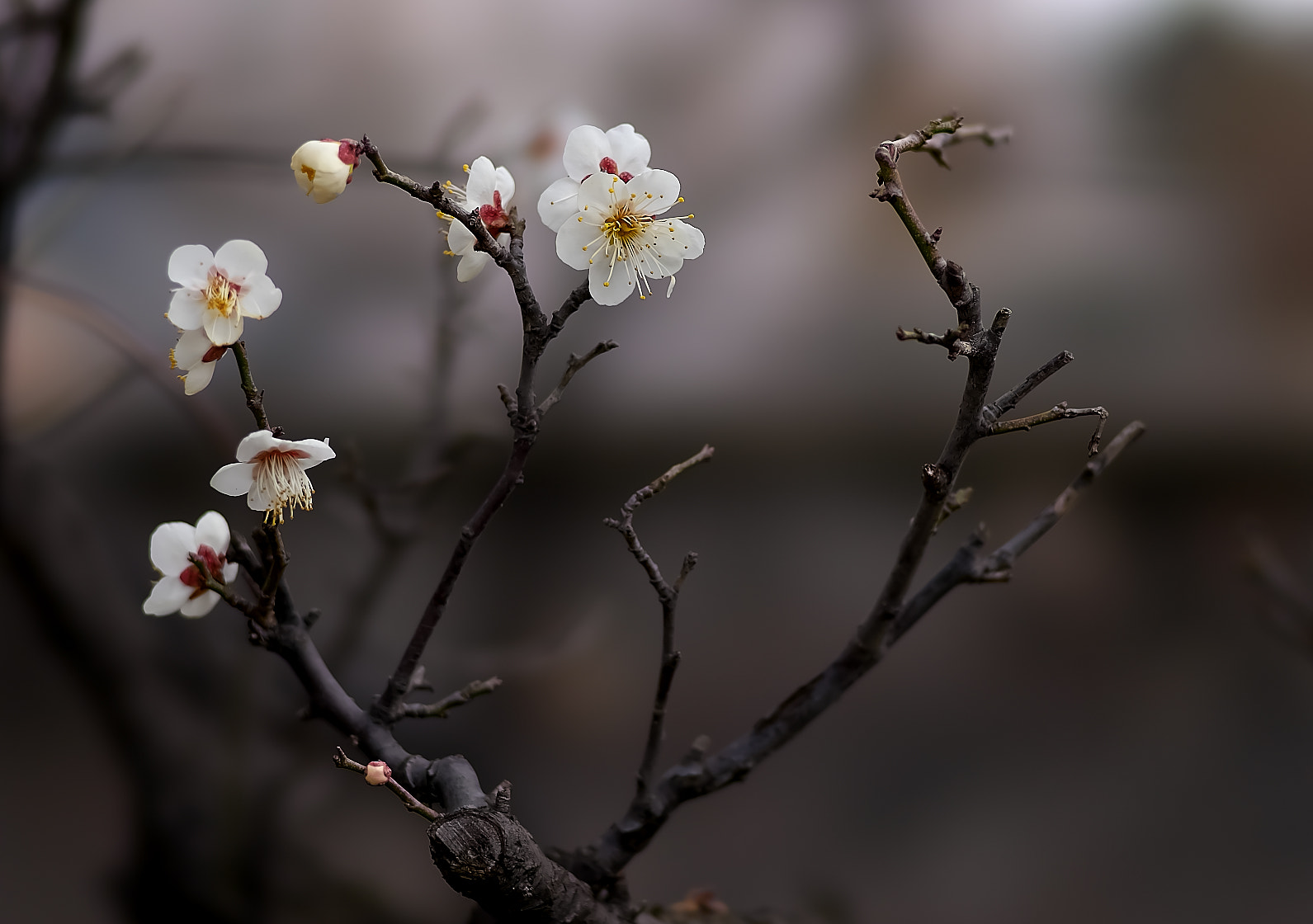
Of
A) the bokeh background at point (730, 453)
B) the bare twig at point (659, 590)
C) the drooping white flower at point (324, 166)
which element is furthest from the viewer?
the bokeh background at point (730, 453)

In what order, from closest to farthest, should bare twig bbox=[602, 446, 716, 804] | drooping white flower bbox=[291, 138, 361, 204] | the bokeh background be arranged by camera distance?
drooping white flower bbox=[291, 138, 361, 204] → bare twig bbox=[602, 446, 716, 804] → the bokeh background

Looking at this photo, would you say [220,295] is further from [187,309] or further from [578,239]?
[578,239]

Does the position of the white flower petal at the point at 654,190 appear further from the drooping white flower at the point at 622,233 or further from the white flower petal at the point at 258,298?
the white flower petal at the point at 258,298

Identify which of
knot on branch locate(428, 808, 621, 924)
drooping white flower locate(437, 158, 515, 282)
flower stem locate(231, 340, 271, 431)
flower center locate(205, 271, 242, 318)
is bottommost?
knot on branch locate(428, 808, 621, 924)

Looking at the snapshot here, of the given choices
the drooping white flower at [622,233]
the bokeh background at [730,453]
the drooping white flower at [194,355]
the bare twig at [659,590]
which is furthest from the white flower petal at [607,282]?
the bokeh background at [730,453]

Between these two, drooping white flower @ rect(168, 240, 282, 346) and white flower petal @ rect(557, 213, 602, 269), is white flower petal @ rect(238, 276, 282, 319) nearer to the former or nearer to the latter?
drooping white flower @ rect(168, 240, 282, 346)

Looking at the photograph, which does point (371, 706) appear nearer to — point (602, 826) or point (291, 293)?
point (602, 826)

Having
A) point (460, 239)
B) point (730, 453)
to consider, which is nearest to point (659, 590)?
point (460, 239)

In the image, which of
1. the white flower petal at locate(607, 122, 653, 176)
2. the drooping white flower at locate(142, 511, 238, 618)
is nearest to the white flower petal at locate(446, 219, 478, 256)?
the white flower petal at locate(607, 122, 653, 176)
